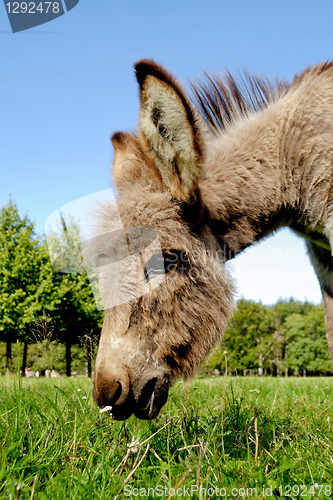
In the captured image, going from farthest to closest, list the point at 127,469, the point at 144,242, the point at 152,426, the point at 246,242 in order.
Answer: the point at 246,242 → the point at 152,426 → the point at 144,242 → the point at 127,469

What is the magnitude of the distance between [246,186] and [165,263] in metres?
0.93

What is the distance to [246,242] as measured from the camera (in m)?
2.72

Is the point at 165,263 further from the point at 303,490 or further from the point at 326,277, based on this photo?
the point at 326,277

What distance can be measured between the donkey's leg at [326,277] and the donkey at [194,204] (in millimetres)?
217

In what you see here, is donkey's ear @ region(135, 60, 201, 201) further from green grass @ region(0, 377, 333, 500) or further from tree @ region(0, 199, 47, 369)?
tree @ region(0, 199, 47, 369)

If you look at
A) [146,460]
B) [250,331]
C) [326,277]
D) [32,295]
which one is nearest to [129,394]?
[146,460]

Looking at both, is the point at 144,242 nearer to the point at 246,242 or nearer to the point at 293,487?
the point at 246,242

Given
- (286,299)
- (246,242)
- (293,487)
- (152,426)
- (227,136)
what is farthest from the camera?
(286,299)

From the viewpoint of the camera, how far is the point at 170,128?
7.54ft

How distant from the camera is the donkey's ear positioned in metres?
2.10

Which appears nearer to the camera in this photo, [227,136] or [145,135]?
[145,135]

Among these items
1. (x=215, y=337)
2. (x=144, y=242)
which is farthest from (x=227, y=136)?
(x=215, y=337)

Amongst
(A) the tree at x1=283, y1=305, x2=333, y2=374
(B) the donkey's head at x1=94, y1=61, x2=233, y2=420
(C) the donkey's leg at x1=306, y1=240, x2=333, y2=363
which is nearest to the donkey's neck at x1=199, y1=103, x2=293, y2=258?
(B) the donkey's head at x1=94, y1=61, x2=233, y2=420

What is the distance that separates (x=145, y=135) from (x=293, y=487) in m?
2.25
